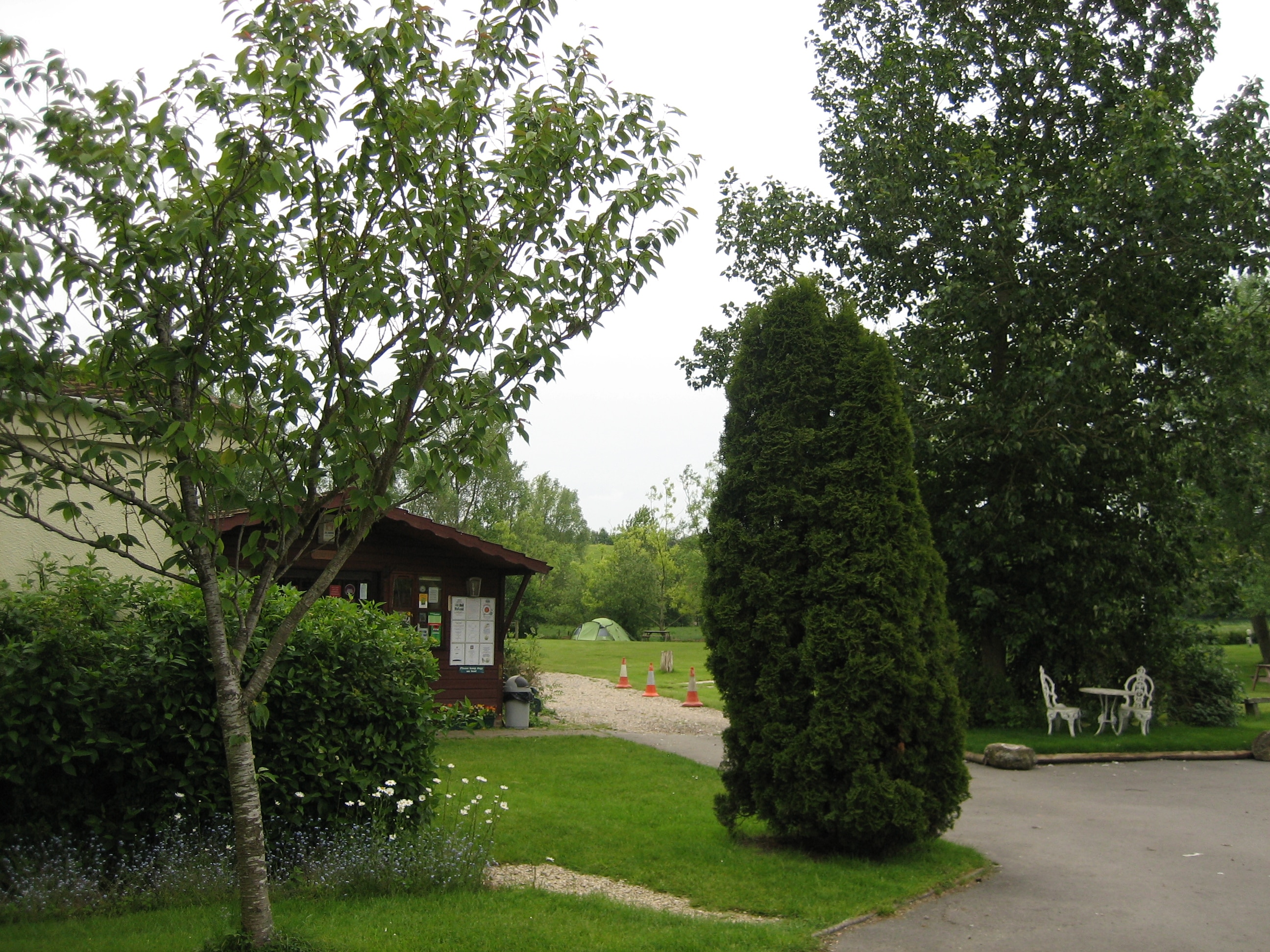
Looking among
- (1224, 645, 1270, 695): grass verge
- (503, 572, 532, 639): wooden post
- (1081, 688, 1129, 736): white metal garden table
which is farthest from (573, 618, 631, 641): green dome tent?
(1081, 688, 1129, 736): white metal garden table

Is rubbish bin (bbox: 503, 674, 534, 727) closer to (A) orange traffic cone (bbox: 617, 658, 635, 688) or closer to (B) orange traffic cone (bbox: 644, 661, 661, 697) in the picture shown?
(B) orange traffic cone (bbox: 644, 661, 661, 697)

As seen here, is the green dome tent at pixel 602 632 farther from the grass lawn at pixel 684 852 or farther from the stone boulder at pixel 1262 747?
the grass lawn at pixel 684 852

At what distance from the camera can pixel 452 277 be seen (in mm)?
5453

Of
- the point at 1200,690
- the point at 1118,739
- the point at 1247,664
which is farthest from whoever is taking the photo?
the point at 1247,664

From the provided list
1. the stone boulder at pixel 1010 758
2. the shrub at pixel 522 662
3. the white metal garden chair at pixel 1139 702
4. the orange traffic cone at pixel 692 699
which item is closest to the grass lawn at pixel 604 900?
the stone boulder at pixel 1010 758

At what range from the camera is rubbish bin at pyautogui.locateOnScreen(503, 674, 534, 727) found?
1644 cm

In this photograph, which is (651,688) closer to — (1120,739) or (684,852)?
(1120,739)

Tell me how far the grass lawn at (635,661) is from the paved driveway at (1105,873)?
10.9m

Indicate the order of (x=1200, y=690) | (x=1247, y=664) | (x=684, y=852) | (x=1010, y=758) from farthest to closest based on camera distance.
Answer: (x=1247, y=664) → (x=1200, y=690) → (x=1010, y=758) → (x=684, y=852)

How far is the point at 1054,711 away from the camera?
15.9 metres

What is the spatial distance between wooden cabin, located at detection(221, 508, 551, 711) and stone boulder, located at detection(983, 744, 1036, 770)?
7.44 metres

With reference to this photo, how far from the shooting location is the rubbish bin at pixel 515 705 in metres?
16.4

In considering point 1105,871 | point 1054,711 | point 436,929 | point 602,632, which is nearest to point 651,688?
point 1054,711

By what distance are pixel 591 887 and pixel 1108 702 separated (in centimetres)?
1316
